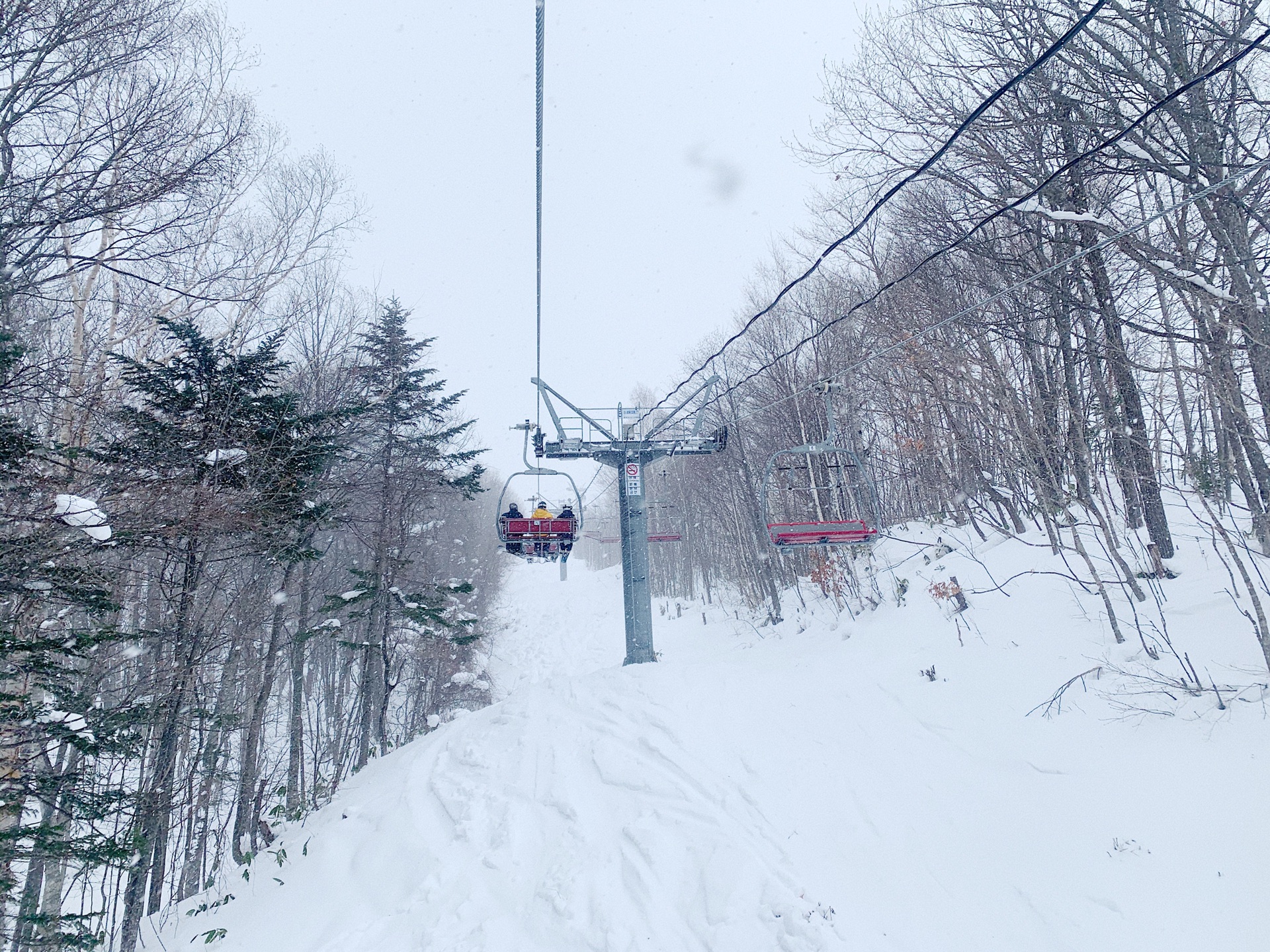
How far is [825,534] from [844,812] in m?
3.46

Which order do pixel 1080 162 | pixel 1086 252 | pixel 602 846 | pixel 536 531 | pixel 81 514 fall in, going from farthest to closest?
pixel 536 531 → pixel 602 846 → pixel 1080 162 → pixel 81 514 → pixel 1086 252

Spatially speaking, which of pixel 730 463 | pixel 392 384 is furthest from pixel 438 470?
pixel 730 463

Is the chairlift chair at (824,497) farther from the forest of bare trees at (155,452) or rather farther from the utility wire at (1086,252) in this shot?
the forest of bare trees at (155,452)

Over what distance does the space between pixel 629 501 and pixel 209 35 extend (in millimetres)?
9817

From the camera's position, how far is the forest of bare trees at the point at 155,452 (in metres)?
4.89

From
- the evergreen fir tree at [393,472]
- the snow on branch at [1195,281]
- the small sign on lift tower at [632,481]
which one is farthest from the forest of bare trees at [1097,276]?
the evergreen fir tree at [393,472]

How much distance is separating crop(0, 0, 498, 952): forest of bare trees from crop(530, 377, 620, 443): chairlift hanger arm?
11.2ft

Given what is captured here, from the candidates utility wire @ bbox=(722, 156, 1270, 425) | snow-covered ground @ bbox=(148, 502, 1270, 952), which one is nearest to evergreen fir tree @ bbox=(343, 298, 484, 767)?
snow-covered ground @ bbox=(148, 502, 1270, 952)

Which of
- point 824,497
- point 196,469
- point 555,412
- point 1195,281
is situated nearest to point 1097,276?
point 1195,281

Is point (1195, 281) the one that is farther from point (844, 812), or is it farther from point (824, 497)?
point (824, 497)

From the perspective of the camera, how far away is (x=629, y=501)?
1171 cm

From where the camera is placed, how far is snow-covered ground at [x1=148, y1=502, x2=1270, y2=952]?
4340mm

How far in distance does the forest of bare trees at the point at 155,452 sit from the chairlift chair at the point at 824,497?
6835 millimetres

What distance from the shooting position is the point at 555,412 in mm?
11492
